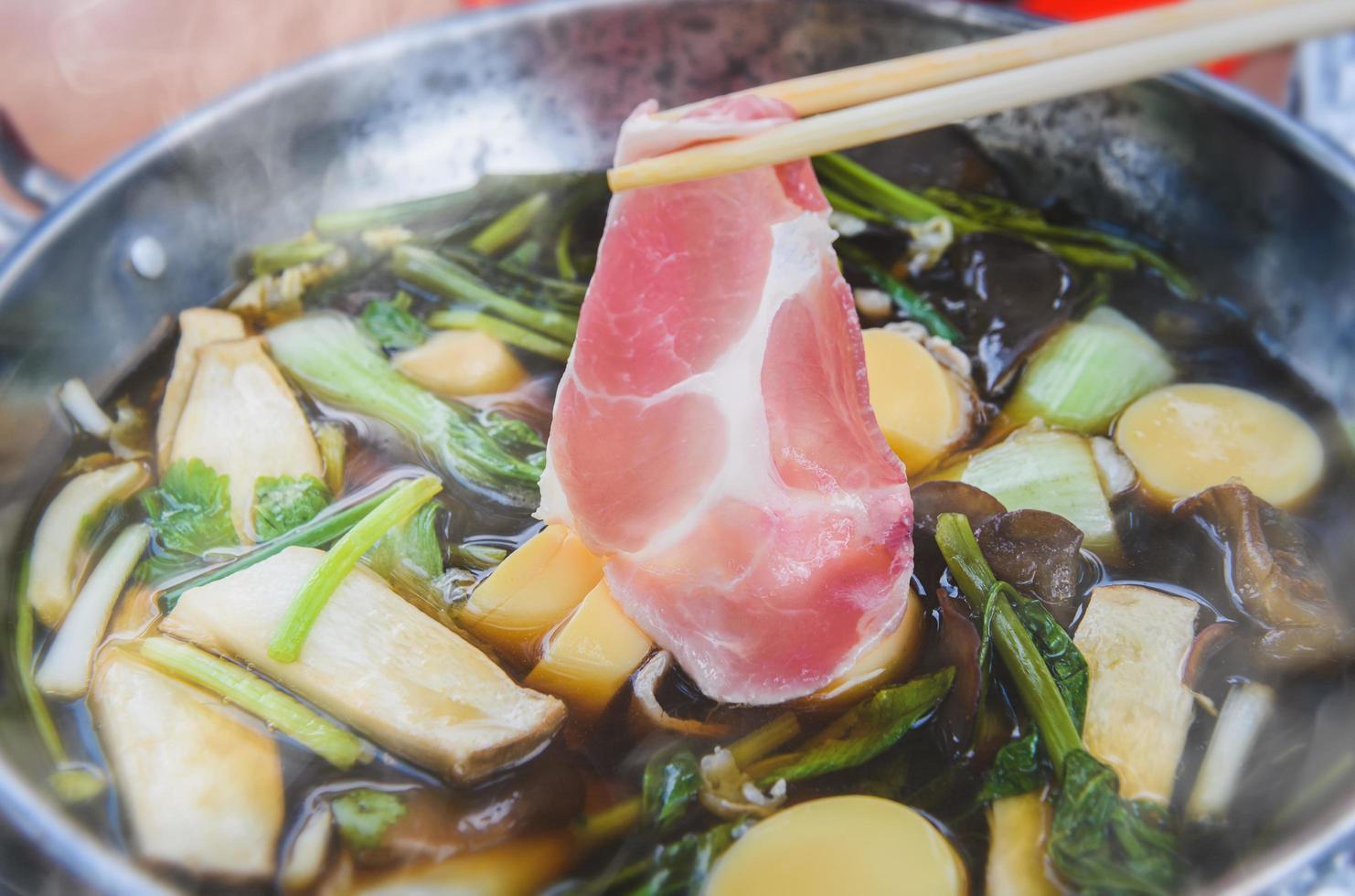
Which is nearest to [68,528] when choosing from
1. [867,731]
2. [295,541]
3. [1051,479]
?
[295,541]

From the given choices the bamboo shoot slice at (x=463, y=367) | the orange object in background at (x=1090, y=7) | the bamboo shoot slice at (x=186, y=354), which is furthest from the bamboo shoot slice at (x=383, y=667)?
the orange object in background at (x=1090, y=7)

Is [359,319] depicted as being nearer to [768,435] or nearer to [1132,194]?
[768,435]

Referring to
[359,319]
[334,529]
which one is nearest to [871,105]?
[334,529]

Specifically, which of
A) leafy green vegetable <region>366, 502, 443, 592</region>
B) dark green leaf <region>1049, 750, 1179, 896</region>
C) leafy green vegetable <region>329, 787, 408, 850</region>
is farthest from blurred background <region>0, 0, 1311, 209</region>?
dark green leaf <region>1049, 750, 1179, 896</region>

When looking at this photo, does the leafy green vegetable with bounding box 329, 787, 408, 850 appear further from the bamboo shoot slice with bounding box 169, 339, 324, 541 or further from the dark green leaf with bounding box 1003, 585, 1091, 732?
the dark green leaf with bounding box 1003, 585, 1091, 732

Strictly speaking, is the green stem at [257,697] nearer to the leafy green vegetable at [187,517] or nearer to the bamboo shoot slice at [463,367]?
the leafy green vegetable at [187,517]

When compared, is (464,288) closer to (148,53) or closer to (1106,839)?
(1106,839)

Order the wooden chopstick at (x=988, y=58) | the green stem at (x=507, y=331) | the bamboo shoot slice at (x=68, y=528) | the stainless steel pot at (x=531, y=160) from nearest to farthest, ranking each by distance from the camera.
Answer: the wooden chopstick at (x=988, y=58) → the bamboo shoot slice at (x=68, y=528) → the stainless steel pot at (x=531, y=160) → the green stem at (x=507, y=331)
